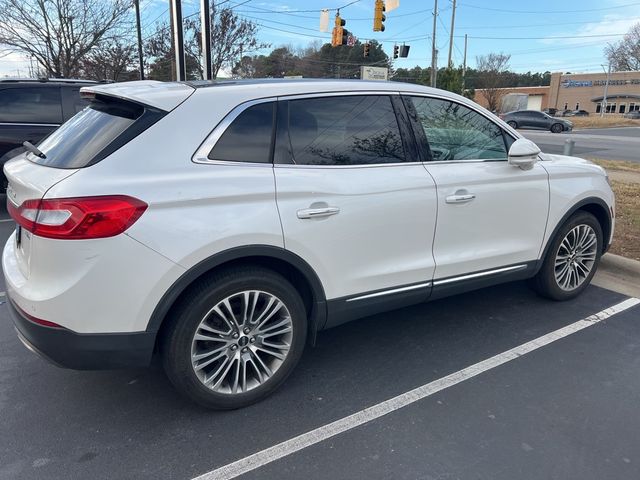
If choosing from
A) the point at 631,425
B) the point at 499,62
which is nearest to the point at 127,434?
the point at 631,425

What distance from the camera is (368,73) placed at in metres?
24.2

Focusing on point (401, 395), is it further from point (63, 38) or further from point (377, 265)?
point (63, 38)

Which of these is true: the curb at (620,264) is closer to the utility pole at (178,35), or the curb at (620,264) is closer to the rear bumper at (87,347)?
the rear bumper at (87,347)

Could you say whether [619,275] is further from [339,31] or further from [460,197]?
[339,31]

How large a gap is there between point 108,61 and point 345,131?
85.5 feet

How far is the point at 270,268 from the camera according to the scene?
2965 mm

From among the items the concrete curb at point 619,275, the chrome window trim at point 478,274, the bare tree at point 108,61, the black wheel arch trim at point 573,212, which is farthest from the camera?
the bare tree at point 108,61

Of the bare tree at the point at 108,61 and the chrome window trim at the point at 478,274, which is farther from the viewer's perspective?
the bare tree at the point at 108,61

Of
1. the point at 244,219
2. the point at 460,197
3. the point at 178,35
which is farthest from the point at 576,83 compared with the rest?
the point at 244,219

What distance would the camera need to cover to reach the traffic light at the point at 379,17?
19281mm

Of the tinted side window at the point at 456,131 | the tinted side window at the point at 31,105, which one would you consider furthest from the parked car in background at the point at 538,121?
the tinted side window at the point at 456,131

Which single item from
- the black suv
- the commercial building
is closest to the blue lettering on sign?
the commercial building

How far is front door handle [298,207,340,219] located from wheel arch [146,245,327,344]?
0.23m

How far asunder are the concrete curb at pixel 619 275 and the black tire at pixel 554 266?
0.49m
